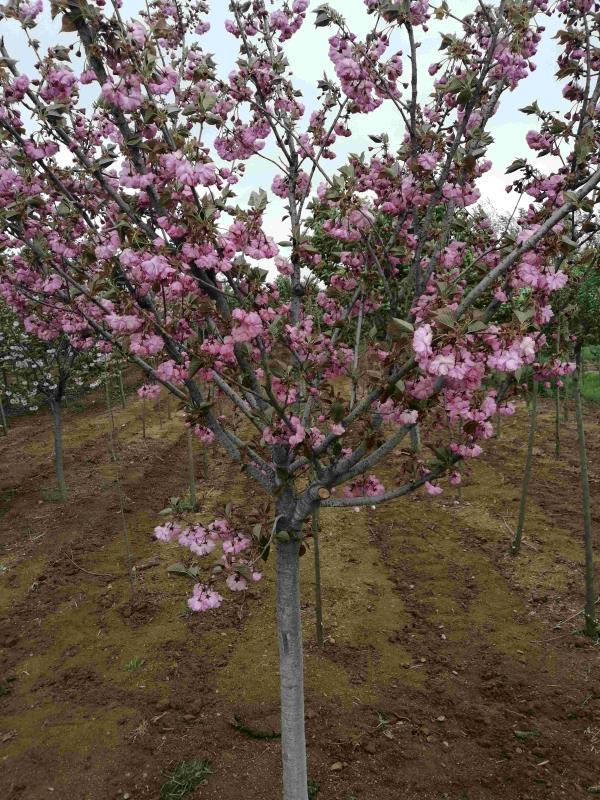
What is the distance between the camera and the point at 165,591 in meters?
6.76

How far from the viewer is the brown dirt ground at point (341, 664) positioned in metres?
4.03

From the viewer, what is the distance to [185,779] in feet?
12.9

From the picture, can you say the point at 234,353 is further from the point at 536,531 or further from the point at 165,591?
the point at 536,531

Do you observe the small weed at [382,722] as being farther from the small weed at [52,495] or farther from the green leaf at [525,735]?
the small weed at [52,495]

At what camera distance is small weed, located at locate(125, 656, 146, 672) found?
5329mm

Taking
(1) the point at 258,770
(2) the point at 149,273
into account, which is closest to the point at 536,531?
(1) the point at 258,770

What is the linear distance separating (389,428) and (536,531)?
541cm

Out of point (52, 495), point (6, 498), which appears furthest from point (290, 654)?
point (6, 498)

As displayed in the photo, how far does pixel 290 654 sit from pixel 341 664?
2.38 m

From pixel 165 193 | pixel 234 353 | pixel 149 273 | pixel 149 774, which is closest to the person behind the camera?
pixel 149 273

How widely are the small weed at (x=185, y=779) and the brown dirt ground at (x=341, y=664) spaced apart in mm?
77

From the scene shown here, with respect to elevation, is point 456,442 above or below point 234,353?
below

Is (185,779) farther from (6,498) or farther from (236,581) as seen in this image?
(6,498)

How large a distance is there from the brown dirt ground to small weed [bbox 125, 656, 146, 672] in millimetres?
45
